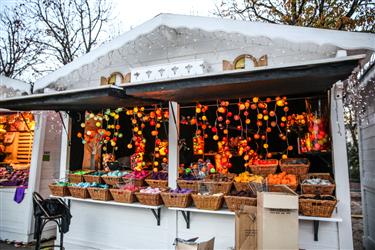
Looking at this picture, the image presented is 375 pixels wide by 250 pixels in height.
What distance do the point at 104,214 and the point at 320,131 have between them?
4.28 metres

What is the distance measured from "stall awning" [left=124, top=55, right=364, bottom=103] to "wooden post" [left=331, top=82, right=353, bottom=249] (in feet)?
0.96

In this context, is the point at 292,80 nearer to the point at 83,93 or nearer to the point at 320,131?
the point at 320,131

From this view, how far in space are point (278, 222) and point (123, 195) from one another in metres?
2.78

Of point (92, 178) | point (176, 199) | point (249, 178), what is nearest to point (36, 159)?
point (92, 178)

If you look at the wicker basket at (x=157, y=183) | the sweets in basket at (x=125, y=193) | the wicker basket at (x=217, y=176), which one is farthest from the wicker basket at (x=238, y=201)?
the sweets in basket at (x=125, y=193)

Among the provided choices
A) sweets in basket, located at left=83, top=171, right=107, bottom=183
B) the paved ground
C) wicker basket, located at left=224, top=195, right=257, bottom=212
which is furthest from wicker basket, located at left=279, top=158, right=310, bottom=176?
sweets in basket, located at left=83, top=171, right=107, bottom=183

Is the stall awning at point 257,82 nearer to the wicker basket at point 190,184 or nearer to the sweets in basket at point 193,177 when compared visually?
the sweets in basket at point 193,177

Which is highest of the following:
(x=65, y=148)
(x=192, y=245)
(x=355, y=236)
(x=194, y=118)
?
(x=194, y=118)

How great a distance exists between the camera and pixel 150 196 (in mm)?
4379

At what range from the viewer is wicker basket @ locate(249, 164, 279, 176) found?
13.8 ft

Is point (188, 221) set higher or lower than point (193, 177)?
lower

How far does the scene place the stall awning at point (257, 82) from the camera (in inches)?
110

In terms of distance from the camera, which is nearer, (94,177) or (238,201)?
(238,201)

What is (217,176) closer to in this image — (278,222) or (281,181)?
(281,181)
